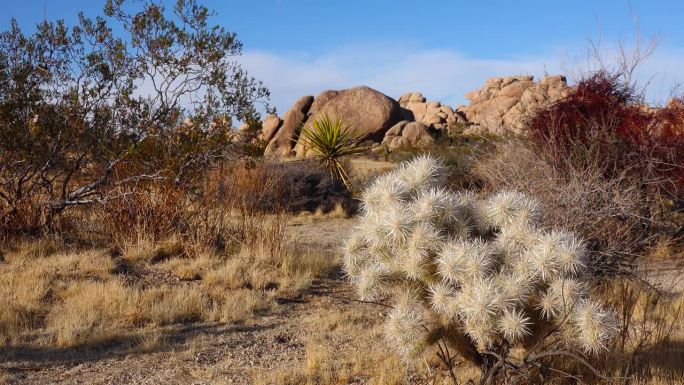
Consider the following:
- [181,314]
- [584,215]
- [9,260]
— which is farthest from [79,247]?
[584,215]

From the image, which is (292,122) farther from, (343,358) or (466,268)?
(466,268)

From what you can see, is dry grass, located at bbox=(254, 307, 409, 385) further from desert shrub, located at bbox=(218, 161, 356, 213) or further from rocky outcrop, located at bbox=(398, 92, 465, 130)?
rocky outcrop, located at bbox=(398, 92, 465, 130)

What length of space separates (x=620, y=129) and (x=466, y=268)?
7601mm

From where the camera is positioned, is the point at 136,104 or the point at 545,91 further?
the point at 545,91

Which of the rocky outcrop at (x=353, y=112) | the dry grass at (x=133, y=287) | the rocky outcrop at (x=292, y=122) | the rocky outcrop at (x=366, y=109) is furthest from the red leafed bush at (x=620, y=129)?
the rocky outcrop at (x=292, y=122)

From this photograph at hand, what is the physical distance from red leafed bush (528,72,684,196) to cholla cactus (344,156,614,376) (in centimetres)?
580

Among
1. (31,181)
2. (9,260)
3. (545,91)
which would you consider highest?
(545,91)

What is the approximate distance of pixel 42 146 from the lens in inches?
413

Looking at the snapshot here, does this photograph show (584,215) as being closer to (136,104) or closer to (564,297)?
(564,297)

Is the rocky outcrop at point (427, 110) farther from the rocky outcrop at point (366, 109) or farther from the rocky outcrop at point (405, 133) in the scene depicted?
the rocky outcrop at point (405, 133)

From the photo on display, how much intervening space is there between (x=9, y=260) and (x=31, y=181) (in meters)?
1.85

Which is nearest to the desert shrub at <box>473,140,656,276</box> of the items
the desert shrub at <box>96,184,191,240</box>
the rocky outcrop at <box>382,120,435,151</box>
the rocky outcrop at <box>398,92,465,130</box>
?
the desert shrub at <box>96,184,191,240</box>

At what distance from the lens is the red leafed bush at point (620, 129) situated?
10.8m

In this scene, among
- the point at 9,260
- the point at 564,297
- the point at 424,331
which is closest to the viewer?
the point at 564,297
